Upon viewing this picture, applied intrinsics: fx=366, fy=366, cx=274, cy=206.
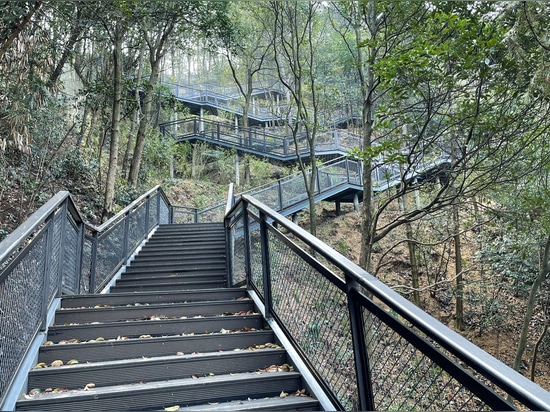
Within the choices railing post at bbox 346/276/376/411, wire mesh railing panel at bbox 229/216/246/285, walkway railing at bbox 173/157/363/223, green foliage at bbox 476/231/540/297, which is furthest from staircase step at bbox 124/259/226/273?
green foliage at bbox 476/231/540/297

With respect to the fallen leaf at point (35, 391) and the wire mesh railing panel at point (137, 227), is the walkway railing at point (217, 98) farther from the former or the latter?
the fallen leaf at point (35, 391)

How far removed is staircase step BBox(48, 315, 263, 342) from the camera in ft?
8.69

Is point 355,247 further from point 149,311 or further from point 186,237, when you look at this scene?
point 149,311

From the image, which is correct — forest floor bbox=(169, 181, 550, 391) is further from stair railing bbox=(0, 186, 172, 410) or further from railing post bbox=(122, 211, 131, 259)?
stair railing bbox=(0, 186, 172, 410)

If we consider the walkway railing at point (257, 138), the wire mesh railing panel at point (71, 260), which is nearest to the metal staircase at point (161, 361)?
the wire mesh railing panel at point (71, 260)

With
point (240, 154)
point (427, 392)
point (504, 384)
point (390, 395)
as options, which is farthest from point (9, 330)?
point (240, 154)

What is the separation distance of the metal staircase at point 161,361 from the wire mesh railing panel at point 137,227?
2400mm

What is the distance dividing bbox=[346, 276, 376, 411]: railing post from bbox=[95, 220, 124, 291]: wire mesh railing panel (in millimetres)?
3592

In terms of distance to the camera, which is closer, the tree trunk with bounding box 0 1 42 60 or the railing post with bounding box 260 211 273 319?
the railing post with bounding box 260 211 273 319

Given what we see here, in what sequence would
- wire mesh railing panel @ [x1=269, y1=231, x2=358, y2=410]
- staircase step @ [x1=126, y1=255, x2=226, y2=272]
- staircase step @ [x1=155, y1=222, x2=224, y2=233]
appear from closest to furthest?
wire mesh railing panel @ [x1=269, y1=231, x2=358, y2=410] → staircase step @ [x1=126, y1=255, x2=226, y2=272] → staircase step @ [x1=155, y1=222, x2=224, y2=233]

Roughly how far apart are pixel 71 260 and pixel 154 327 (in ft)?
4.44

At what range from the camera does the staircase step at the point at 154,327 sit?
265 cm

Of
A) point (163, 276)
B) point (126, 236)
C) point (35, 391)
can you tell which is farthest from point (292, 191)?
point (35, 391)

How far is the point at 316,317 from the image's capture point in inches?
83.0
